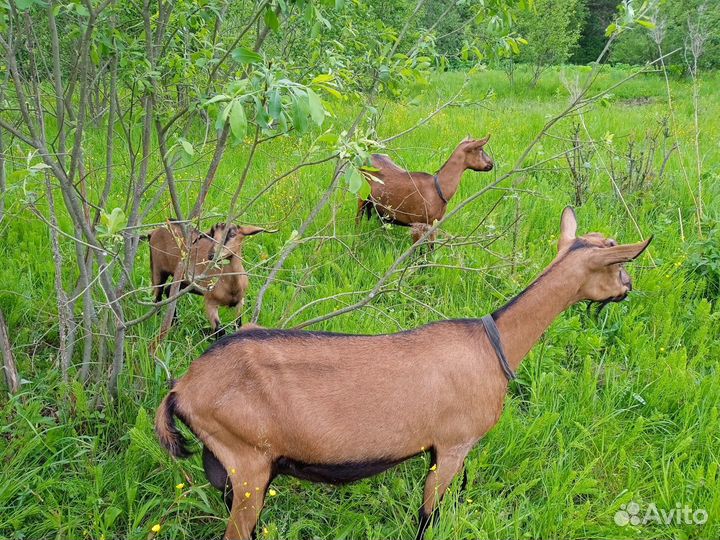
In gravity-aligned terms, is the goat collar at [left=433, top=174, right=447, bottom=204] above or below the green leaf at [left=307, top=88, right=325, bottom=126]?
below

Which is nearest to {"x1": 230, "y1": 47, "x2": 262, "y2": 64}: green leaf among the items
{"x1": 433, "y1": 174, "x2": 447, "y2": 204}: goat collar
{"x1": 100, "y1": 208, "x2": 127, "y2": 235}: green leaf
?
{"x1": 100, "y1": 208, "x2": 127, "y2": 235}: green leaf

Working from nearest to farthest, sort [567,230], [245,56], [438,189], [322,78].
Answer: [245,56] < [322,78] < [567,230] < [438,189]

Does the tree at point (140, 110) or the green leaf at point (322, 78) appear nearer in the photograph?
the green leaf at point (322, 78)

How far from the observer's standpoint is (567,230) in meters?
2.94

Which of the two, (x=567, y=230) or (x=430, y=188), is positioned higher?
(x=567, y=230)

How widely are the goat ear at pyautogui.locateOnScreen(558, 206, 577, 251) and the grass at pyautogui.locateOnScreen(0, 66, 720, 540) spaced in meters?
0.23

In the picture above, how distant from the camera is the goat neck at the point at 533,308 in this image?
2568 millimetres

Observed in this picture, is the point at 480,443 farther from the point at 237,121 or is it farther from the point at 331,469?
the point at 237,121

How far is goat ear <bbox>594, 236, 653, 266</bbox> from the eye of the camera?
243 centimetres

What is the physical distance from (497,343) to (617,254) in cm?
63

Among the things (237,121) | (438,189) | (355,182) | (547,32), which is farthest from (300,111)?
(547,32)

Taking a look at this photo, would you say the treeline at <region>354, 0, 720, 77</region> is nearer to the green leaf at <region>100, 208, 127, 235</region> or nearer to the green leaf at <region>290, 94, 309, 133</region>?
the green leaf at <region>290, 94, 309, 133</region>

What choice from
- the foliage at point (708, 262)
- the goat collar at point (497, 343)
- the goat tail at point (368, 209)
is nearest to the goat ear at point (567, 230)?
the goat collar at point (497, 343)

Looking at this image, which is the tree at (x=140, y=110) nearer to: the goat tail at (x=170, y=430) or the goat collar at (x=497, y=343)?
the goat tail at (x=170, y=430)
